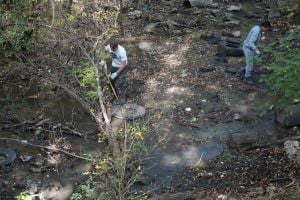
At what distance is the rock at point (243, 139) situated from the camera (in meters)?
7.78

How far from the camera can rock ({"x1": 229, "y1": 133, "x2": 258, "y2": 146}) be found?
7.78 meters

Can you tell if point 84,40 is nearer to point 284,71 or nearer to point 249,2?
point 284,71

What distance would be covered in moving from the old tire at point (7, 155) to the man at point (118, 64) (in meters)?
2.60

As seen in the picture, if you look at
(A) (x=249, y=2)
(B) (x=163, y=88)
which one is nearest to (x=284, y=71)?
(B) (x=163, y=88)

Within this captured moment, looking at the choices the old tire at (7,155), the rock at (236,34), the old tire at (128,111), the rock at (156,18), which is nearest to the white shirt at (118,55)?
the old tire at (128,111)

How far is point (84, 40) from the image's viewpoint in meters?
8.26

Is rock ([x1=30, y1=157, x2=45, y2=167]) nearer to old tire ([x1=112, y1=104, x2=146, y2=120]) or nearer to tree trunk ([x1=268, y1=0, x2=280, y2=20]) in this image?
old tire ([x1=112, y1=104, x2=146, y2=120])

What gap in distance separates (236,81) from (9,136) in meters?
5.13

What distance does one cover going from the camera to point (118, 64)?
927 centimetres

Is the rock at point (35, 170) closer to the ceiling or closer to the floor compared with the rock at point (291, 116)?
closer to the floor

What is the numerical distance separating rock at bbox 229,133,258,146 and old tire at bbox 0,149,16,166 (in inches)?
148

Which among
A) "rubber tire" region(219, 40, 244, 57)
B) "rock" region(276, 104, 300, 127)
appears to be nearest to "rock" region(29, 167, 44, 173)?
"rock" region(276, 104, 300, 127)

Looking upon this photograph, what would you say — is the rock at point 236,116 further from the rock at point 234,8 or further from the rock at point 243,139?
the rock at point 234,8

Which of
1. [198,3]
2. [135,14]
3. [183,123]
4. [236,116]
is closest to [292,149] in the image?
[236,116]
